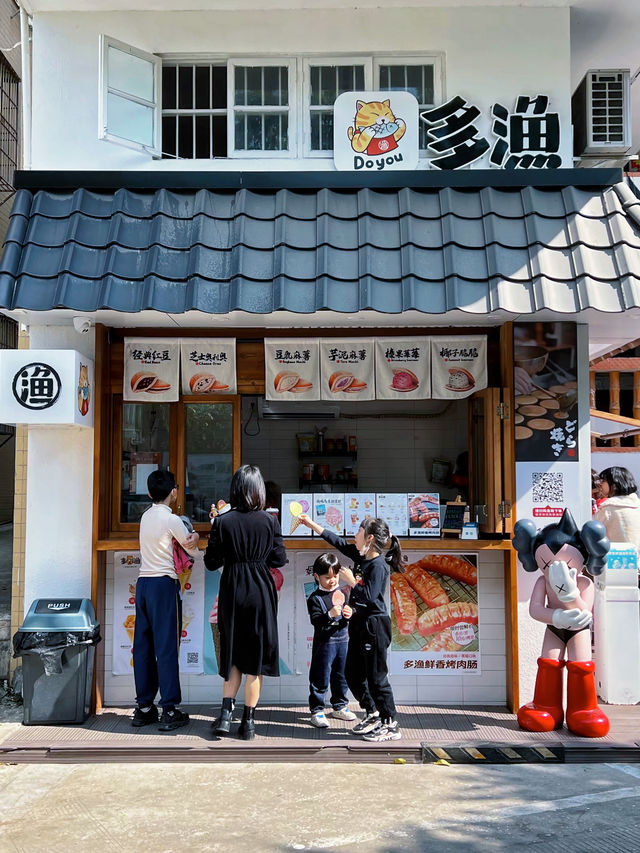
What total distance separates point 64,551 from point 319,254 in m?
3.42

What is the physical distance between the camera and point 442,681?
7.25 metres

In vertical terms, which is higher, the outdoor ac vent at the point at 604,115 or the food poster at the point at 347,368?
the outdoor ac vent at the point at 604,115

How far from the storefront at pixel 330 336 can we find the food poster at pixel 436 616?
0.06 feet

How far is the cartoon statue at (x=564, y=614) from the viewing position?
6.37m

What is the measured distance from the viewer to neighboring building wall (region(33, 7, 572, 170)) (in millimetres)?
7645

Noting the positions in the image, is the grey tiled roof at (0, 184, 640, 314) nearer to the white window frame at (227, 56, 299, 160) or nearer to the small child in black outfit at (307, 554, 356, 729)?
the white window frame at (227, 56, 299, 160)

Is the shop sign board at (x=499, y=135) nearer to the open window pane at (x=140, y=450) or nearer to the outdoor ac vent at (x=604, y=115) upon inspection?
the outdoor ac vent at (x=604, y=115)

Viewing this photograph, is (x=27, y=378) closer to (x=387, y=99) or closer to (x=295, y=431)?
(x=387, y=99)

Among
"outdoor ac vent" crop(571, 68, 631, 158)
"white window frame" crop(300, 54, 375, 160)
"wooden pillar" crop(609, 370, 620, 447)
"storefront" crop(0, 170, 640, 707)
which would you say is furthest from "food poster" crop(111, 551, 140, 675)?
"wooden pillar" crop(609, 370, 620, 447)

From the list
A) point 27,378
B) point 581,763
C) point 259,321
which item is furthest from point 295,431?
point 581,763

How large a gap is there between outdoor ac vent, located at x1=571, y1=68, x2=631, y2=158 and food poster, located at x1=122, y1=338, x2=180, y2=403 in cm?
451

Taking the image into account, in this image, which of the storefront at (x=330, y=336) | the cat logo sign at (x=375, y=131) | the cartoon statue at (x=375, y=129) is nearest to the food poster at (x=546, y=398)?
the storefront at (x=330, y=336)

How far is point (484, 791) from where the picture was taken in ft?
17.7

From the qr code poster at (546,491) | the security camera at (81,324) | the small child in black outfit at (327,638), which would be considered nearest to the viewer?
the small child in black outfit at (327,638)
